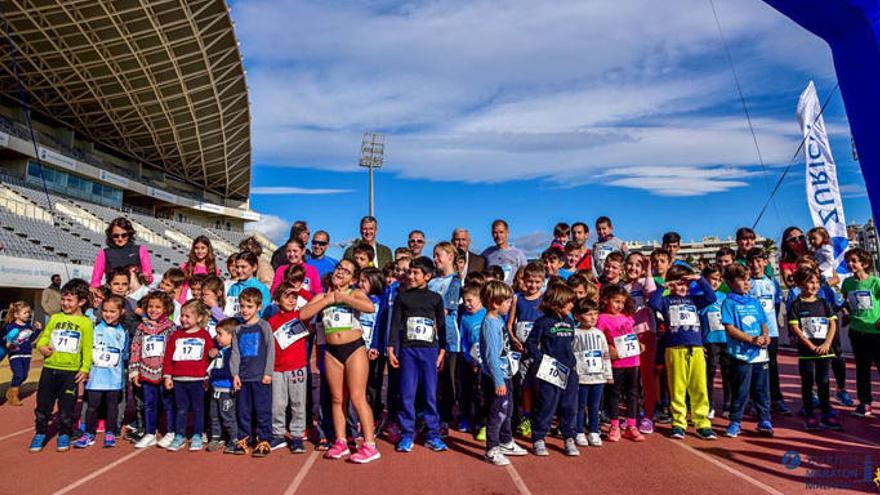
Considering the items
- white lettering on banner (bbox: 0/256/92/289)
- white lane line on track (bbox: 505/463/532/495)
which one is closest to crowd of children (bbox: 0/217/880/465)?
white lane line on track (bbox: 505/463/532/495)

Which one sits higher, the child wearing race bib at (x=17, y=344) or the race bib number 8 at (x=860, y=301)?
the race bib number 8 at (x=860, y=301)

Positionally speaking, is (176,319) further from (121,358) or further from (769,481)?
(769,481)

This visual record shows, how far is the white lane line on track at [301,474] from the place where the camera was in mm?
3610

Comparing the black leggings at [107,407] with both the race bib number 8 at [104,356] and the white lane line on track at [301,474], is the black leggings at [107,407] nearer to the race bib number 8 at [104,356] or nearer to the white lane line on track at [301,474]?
the race bib number 8 at [104,356]

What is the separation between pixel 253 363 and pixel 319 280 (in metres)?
1.36

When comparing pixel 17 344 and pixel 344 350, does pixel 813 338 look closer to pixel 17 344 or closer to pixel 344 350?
pixel 344 350

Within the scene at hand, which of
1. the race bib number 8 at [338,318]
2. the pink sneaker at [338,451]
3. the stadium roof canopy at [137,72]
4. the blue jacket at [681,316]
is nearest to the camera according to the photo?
the pink sneaker at [338,451]

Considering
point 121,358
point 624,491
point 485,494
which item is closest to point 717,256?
point 624,491

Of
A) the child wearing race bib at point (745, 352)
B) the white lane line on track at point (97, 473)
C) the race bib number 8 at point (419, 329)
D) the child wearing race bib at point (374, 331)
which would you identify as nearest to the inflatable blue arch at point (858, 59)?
the child wearing race bib at point (745, 352)

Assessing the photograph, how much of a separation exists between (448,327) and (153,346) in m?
2.67

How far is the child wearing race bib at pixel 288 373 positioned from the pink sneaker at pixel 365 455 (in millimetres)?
579

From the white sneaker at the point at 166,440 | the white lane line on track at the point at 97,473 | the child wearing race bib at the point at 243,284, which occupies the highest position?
the child wearing race bib at the point at 243,284

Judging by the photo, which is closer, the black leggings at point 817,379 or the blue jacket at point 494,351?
the blue jacket at point 494,351

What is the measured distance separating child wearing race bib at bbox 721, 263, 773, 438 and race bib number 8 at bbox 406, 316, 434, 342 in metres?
2.73
